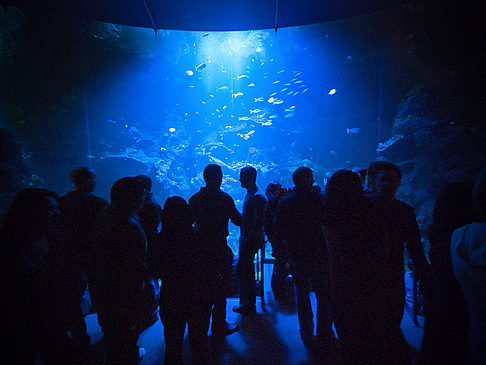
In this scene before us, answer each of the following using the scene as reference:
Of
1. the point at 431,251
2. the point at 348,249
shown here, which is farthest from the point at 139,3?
the point at 431,251

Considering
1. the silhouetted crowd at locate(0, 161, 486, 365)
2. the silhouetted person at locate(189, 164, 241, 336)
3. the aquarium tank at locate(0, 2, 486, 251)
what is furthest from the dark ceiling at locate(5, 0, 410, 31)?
the silhouetted crowd at locate(0, 161, 486, 365)

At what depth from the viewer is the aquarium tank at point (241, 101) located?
12.0m

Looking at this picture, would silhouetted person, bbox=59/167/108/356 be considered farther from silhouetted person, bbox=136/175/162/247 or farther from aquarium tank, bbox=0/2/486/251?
aquarium tank, bbox=0/2/486/251

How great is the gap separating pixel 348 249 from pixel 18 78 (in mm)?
23899

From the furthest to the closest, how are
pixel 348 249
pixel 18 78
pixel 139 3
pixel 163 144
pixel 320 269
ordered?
pixel 163 144
pixel 18 78
pixel 139 3
pixel 320 269
pixel 348 249

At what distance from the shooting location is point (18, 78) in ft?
53.4

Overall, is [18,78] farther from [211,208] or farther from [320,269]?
[320,269]

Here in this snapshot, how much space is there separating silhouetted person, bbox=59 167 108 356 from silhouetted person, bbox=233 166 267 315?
2.13 metres

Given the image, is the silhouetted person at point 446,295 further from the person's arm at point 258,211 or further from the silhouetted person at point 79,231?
the silhouetted person at point 79,231

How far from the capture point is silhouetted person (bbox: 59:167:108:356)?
2.93m

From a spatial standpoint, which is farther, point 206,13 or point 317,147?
point 317,147

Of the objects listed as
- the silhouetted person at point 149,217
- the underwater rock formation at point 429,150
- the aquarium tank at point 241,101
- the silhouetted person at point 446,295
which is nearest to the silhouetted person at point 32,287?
the silhouetted person at point 149,217

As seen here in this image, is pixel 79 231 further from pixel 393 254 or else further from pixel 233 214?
pixel 393 254

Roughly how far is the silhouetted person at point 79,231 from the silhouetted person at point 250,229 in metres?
2.13
